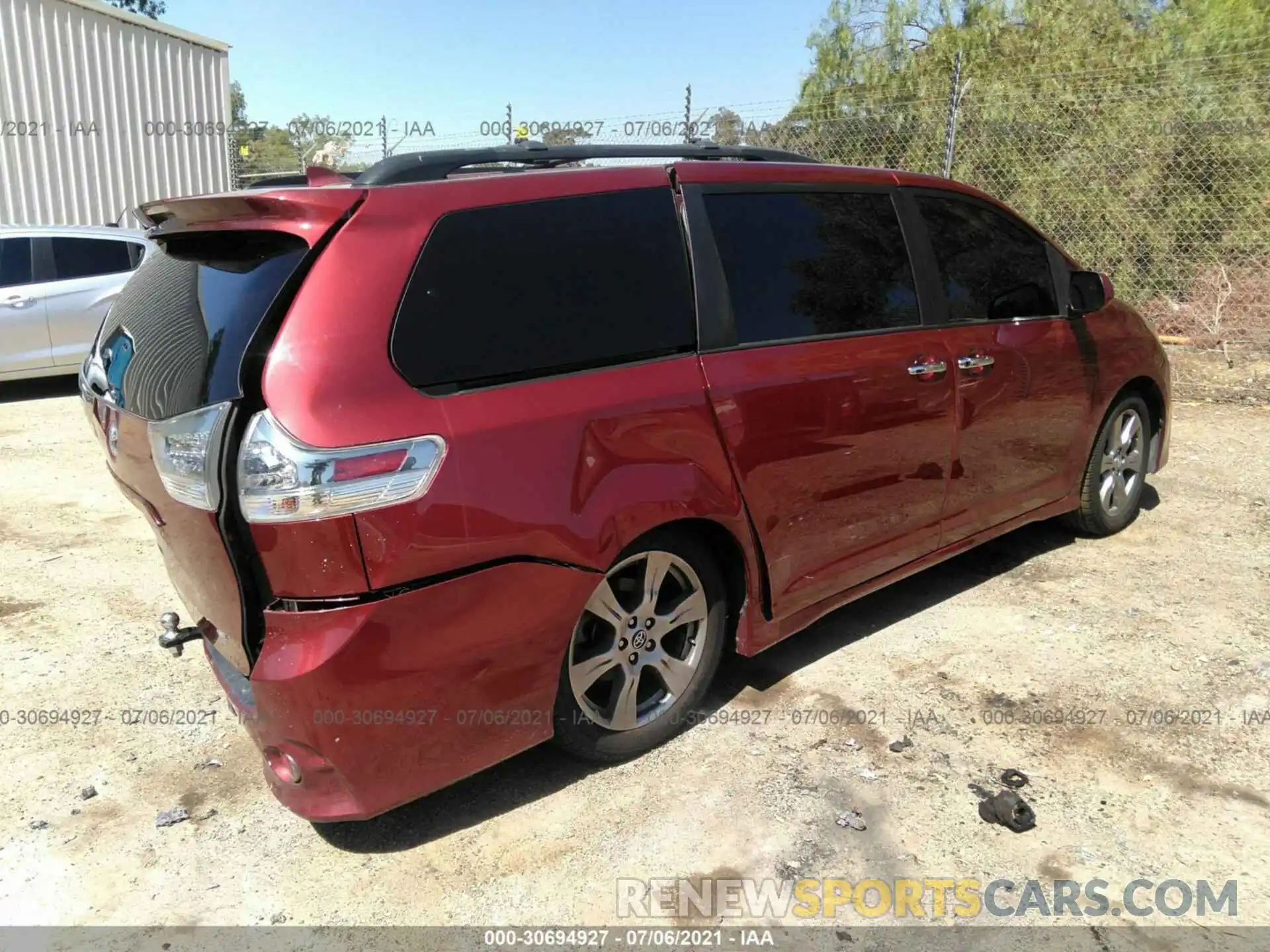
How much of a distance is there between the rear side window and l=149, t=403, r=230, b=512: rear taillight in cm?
47

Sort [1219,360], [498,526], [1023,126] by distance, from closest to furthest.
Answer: [498,526], [1219,360], [1023,126]

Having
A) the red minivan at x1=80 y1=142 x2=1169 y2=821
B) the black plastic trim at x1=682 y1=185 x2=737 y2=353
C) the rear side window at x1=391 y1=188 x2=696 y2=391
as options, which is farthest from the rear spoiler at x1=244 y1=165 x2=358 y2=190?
the black plastic trim at x1=682 y1=185 x2=737 y2=353

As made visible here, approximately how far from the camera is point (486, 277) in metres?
2.51

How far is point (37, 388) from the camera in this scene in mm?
9273

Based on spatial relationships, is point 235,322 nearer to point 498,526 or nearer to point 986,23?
point 498,526

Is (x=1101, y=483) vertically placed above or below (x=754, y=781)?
above

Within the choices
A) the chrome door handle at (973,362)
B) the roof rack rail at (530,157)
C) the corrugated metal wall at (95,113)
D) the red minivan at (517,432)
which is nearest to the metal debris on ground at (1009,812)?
the red minivan at (517,432)

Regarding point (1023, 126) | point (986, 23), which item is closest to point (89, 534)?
point (1023, 126)

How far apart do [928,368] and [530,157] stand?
167 cm

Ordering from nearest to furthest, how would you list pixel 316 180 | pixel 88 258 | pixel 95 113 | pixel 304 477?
pixel 304 477 → pixel 316 180 → pixel 88 258 → pixel 95 113

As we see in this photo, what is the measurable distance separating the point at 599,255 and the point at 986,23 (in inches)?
507

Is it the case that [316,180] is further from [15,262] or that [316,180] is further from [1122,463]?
[15,262]

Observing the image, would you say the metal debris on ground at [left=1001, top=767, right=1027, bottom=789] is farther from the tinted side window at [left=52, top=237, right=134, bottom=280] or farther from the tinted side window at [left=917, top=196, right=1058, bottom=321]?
the tinted side window at [left=52, top=237, right=134, bottom=280]

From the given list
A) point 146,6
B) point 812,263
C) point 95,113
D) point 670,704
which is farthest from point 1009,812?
point 146,6
